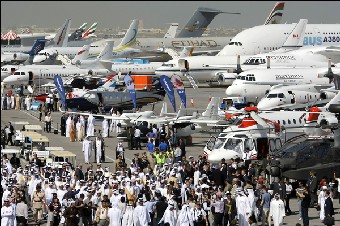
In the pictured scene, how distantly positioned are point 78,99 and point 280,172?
25970mm

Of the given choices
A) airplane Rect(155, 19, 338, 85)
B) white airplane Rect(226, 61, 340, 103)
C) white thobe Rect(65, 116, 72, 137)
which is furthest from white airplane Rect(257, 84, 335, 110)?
airplane Rect(155, 19, 338, 85)

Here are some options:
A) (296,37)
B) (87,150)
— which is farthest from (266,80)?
(296,37)

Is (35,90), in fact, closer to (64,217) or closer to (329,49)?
(329,49)

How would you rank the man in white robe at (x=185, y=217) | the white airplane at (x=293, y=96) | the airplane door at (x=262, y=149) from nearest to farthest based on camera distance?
the man in white robe at (x=185, y=217)
the airplane door at (x=262, y=149)
the white airplane at (x=293, y=96)

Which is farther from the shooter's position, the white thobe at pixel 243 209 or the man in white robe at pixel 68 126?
the man in white robe at pixel 68 126

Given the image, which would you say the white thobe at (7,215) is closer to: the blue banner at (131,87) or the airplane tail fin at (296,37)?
the blue banner at (131,87)

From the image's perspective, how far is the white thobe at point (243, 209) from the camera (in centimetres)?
2530

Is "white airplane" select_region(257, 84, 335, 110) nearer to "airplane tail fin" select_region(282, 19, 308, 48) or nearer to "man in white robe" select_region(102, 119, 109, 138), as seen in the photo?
"man in white robe" select_region(102, 119, 109, 138)

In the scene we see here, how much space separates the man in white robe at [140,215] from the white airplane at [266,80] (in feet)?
112

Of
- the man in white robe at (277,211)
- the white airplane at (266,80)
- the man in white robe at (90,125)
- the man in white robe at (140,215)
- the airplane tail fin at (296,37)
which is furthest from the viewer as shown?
the airplane tail fin at (296,37)

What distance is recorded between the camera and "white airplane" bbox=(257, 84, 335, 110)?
5078cm

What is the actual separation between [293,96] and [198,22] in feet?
188

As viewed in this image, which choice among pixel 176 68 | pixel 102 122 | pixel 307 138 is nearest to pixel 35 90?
pixel 176 68

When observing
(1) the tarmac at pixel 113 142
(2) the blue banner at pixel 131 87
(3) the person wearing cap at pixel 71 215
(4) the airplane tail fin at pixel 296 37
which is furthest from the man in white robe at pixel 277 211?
(4) the airplane tail fin at pixel 296 37
